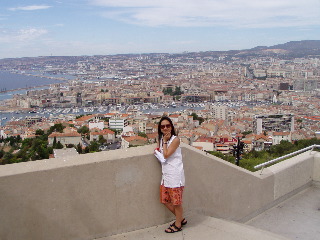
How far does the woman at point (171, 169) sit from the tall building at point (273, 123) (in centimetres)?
3218

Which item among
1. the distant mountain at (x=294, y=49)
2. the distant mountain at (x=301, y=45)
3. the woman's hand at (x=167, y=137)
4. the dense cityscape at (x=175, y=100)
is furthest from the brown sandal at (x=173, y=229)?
the distant mountain at (x=301, y=45)

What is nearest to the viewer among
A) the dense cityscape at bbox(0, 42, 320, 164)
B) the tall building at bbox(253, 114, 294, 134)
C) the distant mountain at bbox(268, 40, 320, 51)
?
the dense cityscape at bbox(0, 42, 320, 164)

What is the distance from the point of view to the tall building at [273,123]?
33.9 m

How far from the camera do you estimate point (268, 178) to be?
2.51 metres

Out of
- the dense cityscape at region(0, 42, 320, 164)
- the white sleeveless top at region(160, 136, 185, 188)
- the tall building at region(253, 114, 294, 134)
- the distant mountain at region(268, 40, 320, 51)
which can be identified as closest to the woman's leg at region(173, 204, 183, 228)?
the white sleeveless top at region(160, 136, 185, 188)

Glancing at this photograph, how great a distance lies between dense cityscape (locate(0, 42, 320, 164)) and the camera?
2689 cm

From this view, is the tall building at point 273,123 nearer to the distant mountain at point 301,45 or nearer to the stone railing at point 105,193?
the stone railing at point 105,193

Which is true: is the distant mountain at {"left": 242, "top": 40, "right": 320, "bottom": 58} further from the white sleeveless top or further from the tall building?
the white sleeveless top

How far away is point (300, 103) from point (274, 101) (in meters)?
8.89

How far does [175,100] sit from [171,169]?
6708 centimetres

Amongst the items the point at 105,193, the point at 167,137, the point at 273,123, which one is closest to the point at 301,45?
the point at 273,123

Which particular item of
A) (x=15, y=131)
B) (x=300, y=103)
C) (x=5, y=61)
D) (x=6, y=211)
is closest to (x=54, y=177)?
(x=6, y=211)

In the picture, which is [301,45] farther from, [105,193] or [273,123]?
[105,193]

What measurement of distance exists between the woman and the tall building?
3218cm
